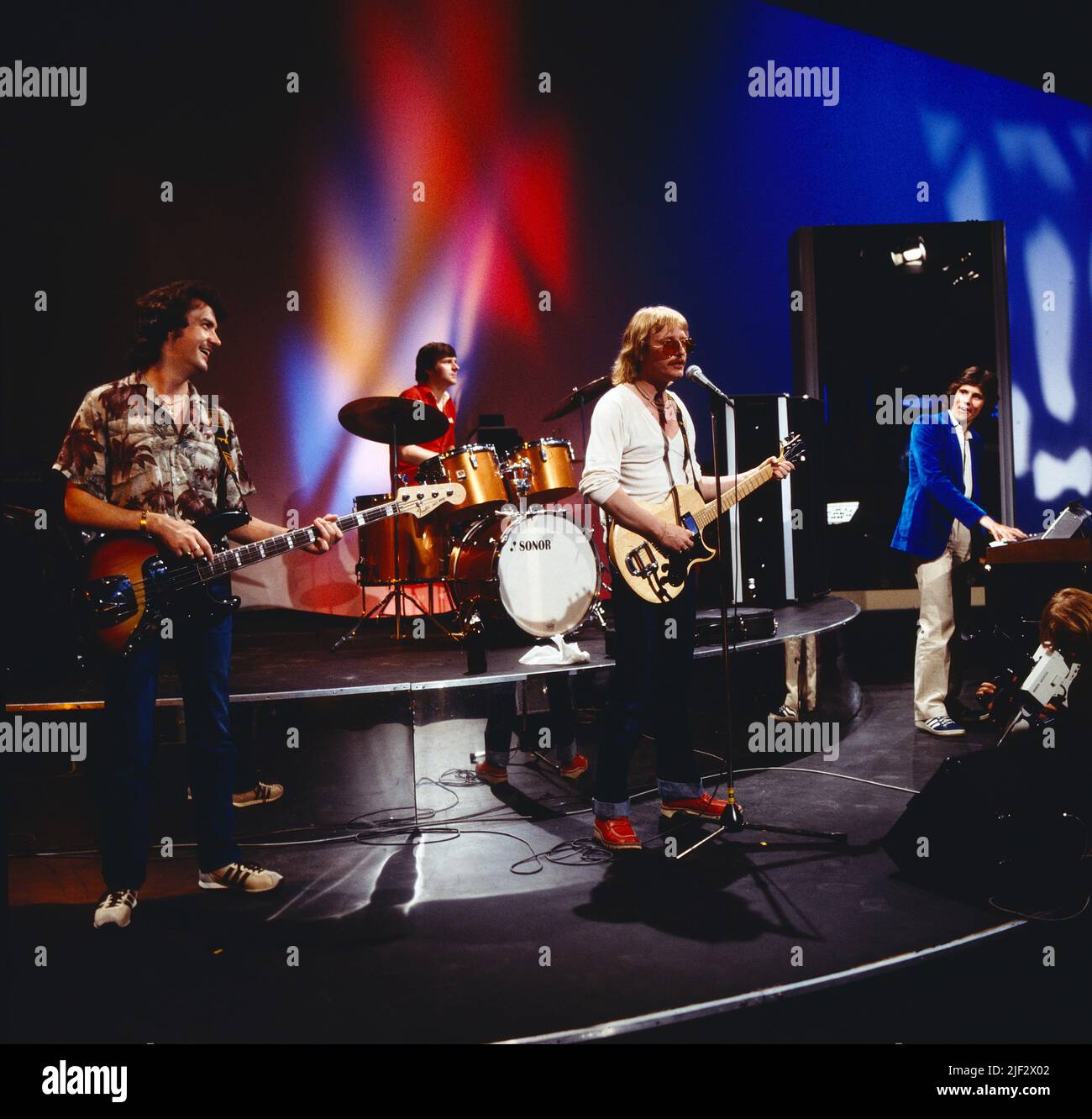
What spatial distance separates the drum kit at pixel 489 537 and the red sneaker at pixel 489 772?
27.3 inches

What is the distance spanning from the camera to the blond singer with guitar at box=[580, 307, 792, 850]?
342cm

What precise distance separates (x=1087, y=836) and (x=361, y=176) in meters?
6.16

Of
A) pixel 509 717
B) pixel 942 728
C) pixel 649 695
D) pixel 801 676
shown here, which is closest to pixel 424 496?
pixel 509 717

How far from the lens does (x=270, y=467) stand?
6.86 metres

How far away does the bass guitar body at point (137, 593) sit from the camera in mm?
2881

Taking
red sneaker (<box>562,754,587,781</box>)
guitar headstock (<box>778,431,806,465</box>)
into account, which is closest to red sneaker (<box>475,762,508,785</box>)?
red sneaker (<box>562,754,587,781</box>)

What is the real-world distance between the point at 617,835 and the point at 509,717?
3.03 ft

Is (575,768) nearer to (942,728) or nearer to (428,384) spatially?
(942,728)

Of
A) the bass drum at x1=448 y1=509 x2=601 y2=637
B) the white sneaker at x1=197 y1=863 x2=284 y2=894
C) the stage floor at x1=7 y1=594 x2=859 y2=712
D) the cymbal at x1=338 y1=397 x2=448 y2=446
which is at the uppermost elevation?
the cymbal at x1=338 y1=397 x2=448 y2=446

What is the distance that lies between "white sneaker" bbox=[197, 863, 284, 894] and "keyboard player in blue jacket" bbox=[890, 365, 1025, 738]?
347 centimetres

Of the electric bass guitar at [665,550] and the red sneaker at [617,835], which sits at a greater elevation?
the electric bass guitar at [665,550]

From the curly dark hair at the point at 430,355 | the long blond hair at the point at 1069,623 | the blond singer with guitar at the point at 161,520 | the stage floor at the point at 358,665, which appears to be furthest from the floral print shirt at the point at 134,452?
the long blond hair at the point at 1069,623

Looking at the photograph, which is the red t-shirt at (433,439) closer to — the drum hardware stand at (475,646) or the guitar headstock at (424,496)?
the guitar headstock at (424,496)

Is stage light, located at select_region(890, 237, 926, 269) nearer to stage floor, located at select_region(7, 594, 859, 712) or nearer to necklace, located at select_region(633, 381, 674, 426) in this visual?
stage floor, located at select_region(7, 594, 859, 712)
